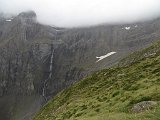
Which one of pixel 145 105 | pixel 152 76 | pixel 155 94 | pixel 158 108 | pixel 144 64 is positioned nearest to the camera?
pixel 158 108

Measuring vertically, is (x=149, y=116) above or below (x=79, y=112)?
above

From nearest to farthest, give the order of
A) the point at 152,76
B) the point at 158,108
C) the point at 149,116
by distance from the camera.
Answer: the point at 149,116, the point at 158,108, the point at 152,76

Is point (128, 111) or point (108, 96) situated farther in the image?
point (108, 96)

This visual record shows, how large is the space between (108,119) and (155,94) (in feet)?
34.5

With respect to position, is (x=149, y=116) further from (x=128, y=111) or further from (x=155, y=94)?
(x=155, y=94)

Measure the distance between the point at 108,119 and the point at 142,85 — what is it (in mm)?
19815

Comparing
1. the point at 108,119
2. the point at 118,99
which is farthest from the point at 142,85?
the point at 108,119

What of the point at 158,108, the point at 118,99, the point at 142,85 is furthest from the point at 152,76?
the point at 158,108

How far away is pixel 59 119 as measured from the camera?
55.6m

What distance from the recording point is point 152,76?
58.8 metres

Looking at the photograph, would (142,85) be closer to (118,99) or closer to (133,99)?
(118,99)

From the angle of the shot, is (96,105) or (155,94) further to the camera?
(96,105)

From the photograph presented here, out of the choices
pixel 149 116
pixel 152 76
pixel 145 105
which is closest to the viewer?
pixel 149 116

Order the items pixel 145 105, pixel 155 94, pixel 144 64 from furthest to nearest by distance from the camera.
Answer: pixel 144 64 → pixel 155 94 → pixel 145 105
